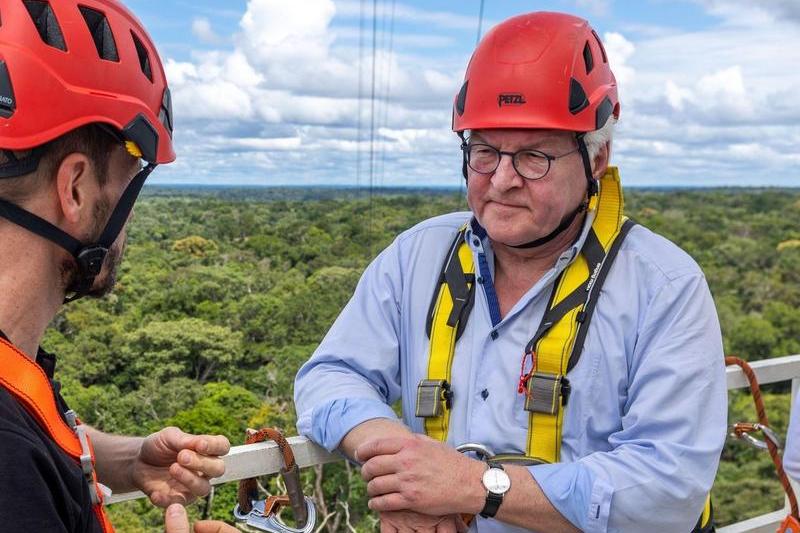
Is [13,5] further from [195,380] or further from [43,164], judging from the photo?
[195,380]

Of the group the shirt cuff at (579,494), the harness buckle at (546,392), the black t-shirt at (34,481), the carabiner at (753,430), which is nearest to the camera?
the black t-shirt at (34,481)

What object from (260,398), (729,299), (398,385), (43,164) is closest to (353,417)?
(398,385)

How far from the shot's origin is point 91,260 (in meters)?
1.46

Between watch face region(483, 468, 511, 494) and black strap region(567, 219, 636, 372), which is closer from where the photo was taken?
watch face region(483, 468, 511, 494)

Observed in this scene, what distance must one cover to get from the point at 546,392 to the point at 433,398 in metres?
0.29

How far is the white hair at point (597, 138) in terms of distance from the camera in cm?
223

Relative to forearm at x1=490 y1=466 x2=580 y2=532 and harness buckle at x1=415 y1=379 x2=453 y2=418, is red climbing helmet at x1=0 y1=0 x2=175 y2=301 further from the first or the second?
forearm at x1=490 y1=466 x2=580 y2=532

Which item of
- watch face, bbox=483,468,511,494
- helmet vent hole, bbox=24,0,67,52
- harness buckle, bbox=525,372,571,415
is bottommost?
watch face, bbox=483,468,511,494

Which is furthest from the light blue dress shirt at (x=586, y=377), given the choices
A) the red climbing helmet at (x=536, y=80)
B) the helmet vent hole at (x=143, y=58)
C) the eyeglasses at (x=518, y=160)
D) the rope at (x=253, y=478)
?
the helmet vent hole at (x=143, y=58)

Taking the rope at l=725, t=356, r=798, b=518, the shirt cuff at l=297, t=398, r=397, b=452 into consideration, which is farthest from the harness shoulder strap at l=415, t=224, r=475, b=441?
the rope at l=725, t=356, r=798, b=518

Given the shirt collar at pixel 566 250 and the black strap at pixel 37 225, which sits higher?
the black strap at pixel 37 225

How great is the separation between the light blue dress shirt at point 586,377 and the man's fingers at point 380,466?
0.18 metres

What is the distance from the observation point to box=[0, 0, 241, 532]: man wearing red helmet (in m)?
1.25

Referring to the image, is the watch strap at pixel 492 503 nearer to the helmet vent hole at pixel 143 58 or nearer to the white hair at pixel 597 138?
the white hair at pixel 597 138
